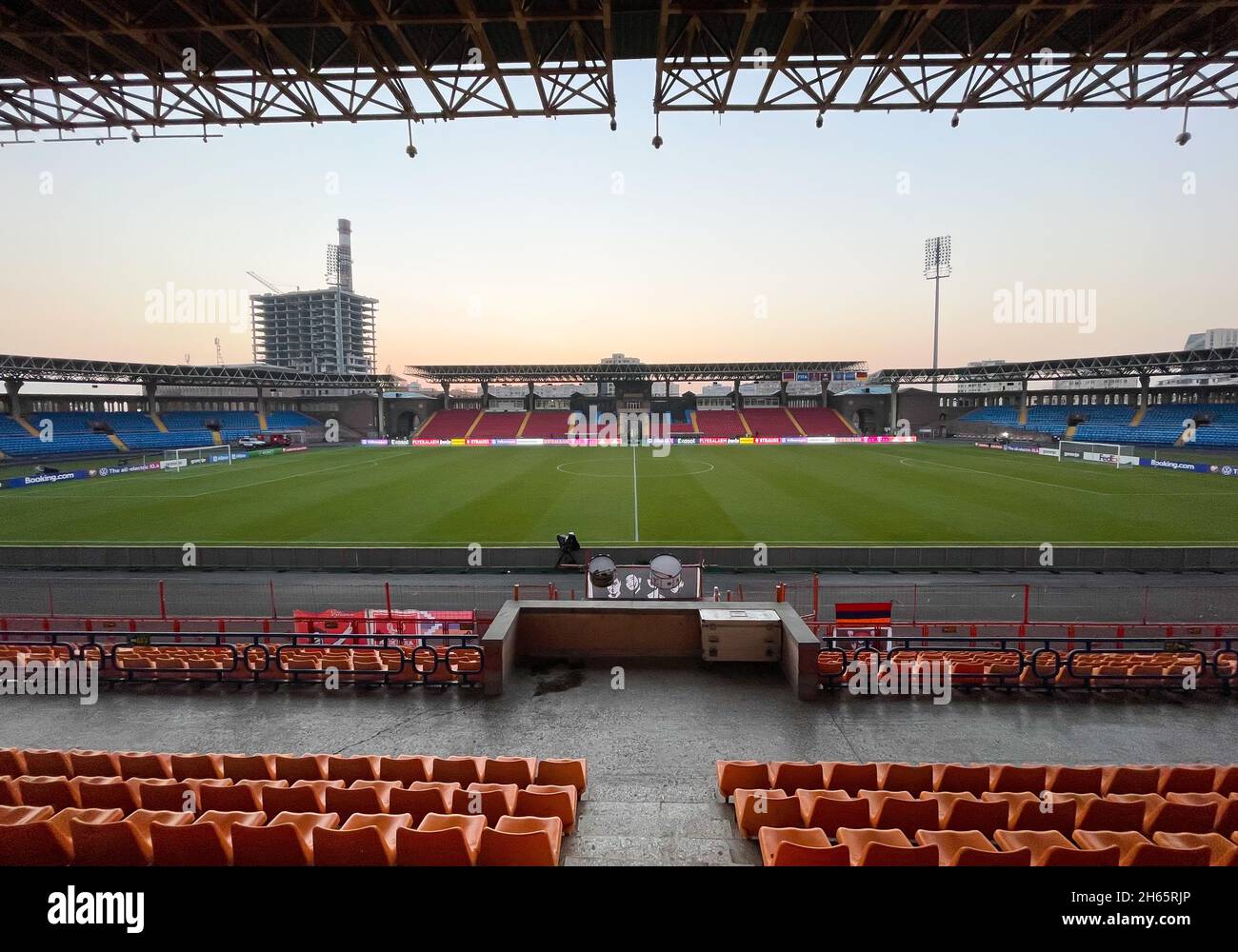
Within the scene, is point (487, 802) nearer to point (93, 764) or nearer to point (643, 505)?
point (93, 764)

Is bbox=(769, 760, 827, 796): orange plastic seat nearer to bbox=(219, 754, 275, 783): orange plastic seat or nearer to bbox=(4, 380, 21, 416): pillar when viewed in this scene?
bbox=(219, 754, 275, 783): orange plastic seat

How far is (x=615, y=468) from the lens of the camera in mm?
46500

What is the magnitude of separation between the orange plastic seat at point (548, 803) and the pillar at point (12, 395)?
79.2m

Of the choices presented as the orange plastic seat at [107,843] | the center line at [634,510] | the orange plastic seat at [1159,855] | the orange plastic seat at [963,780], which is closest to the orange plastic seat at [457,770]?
the orange plastic seat at [107,843]

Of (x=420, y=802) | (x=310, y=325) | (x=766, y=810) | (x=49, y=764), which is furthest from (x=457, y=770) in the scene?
(x=310, y=325)

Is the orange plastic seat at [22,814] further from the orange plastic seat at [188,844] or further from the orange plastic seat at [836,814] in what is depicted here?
the orange plastic seat at [836,814]

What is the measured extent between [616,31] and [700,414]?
251 feet

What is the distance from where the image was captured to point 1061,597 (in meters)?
18.6

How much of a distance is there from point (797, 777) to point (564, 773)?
7.92ft

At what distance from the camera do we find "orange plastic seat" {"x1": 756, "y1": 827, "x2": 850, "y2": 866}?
4016mm

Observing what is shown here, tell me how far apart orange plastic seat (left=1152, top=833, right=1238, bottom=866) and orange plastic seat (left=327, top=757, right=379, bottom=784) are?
6700mm

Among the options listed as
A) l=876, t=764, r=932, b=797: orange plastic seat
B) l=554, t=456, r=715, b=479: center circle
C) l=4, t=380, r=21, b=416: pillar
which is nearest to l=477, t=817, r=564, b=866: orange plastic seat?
l=876, t=764, r=932, b=797: orange plastic seat
